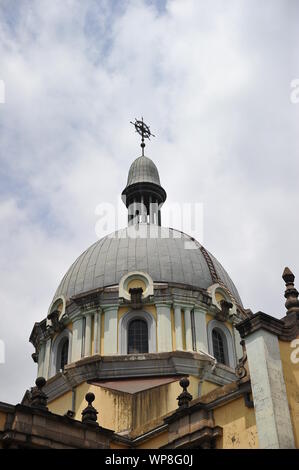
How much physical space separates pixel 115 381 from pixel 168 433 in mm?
7994

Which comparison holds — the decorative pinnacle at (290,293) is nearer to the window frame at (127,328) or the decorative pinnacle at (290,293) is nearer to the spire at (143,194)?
the window frame at (127,328)

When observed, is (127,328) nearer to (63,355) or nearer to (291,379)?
(63,355)

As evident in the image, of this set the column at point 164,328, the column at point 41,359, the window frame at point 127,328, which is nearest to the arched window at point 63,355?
the column at point 41,359

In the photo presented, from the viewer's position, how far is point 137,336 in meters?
29.6

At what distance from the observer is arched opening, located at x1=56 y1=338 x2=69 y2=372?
101 feet

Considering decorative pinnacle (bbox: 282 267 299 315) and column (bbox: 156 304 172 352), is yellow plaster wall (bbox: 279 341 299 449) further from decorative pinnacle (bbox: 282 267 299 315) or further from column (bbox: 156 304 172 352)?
column (bbox: 156 304 172 352)

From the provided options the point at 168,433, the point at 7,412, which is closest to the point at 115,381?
the point at 168,433

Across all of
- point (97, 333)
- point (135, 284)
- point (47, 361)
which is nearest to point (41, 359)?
point (47, 361)

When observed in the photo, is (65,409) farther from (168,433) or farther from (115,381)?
(168,433)

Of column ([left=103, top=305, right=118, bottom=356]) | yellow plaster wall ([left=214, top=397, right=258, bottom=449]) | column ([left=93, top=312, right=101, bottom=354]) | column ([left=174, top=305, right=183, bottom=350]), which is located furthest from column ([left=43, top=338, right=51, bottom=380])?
yellow plaster wall ([left=214, top=397, right=258, bottom=449])

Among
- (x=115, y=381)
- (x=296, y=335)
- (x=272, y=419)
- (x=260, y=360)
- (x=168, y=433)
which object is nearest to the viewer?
(x=272, y=419)

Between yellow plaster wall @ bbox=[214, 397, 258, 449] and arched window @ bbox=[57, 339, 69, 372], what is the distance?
46.1 ft

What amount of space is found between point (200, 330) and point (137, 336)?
122 inches

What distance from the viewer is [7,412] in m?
17.9
